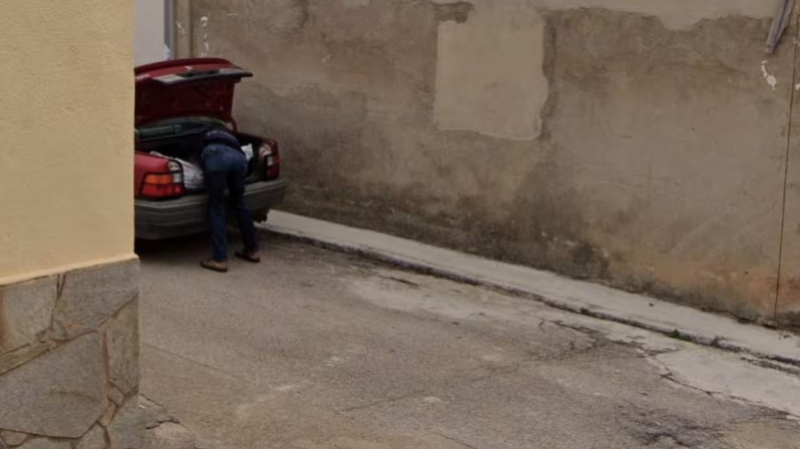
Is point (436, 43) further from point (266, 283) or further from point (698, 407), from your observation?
point (698, 407)

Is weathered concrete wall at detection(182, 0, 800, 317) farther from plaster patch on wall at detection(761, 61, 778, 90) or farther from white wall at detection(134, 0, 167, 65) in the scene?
white wall at detection(134, 0, 167, 65)

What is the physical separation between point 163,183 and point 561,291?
3.50 metres

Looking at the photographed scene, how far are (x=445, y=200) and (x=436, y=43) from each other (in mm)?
1482

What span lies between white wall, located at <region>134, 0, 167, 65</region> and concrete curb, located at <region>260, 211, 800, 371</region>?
9.18 feet

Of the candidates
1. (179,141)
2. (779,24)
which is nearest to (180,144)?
(179,141)

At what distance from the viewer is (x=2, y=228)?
15.5 ft

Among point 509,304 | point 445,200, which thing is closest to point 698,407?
point 509,304

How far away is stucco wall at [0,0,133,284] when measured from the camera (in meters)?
4.70

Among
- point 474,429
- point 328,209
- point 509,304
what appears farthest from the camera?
point 328,209

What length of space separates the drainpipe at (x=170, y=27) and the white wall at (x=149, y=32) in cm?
6

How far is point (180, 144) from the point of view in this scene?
10.5 m

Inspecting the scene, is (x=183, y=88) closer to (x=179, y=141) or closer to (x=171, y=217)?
(x=179, y=141)

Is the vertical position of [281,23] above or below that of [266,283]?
above

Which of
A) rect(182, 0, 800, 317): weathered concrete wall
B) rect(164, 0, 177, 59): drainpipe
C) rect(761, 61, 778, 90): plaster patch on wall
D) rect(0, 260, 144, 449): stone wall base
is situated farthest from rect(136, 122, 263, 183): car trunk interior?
rect(0, 260, 144, 449): stone wall base
